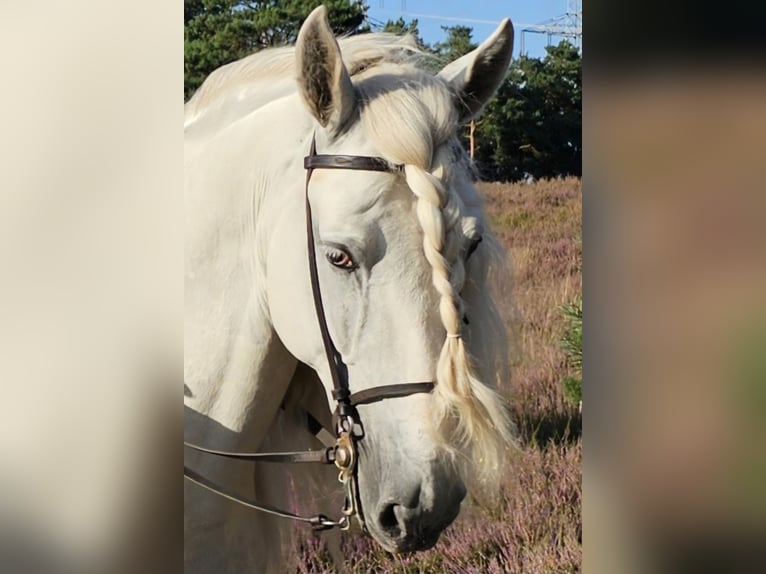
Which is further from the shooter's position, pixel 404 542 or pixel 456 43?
pixel 456 43

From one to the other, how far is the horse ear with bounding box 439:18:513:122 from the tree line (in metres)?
0.22

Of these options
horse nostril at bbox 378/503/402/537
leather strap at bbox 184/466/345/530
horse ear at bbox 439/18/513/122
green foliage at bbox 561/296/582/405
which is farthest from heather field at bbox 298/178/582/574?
horse nostril at bbox 378/503/402/537

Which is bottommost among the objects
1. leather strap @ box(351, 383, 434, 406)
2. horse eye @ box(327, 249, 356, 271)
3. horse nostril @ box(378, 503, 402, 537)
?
horse nostril @ box(378, 503, 402, 537)

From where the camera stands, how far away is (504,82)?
6.61ft

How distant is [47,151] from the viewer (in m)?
1.82

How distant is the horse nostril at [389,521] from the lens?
158 cm

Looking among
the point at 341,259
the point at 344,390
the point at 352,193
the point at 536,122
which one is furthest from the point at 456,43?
the point at 344,390

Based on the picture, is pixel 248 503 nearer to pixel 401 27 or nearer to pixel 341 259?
pixel 341 259

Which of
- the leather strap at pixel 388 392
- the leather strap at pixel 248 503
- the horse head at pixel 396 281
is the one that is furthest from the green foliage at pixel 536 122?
the leather strap at pixel 248 503

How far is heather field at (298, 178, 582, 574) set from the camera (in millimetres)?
2021

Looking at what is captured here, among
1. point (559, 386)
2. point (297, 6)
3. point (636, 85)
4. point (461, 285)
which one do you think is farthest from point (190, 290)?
point (636, 85)

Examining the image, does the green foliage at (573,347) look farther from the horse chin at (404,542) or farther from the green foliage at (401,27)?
the green foliage at (401,27)

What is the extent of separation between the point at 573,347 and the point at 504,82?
825 mm

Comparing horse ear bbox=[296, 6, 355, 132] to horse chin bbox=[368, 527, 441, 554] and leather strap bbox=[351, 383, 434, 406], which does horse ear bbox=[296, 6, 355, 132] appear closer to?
leather strap bbox=[351, 383, 434, 406]
